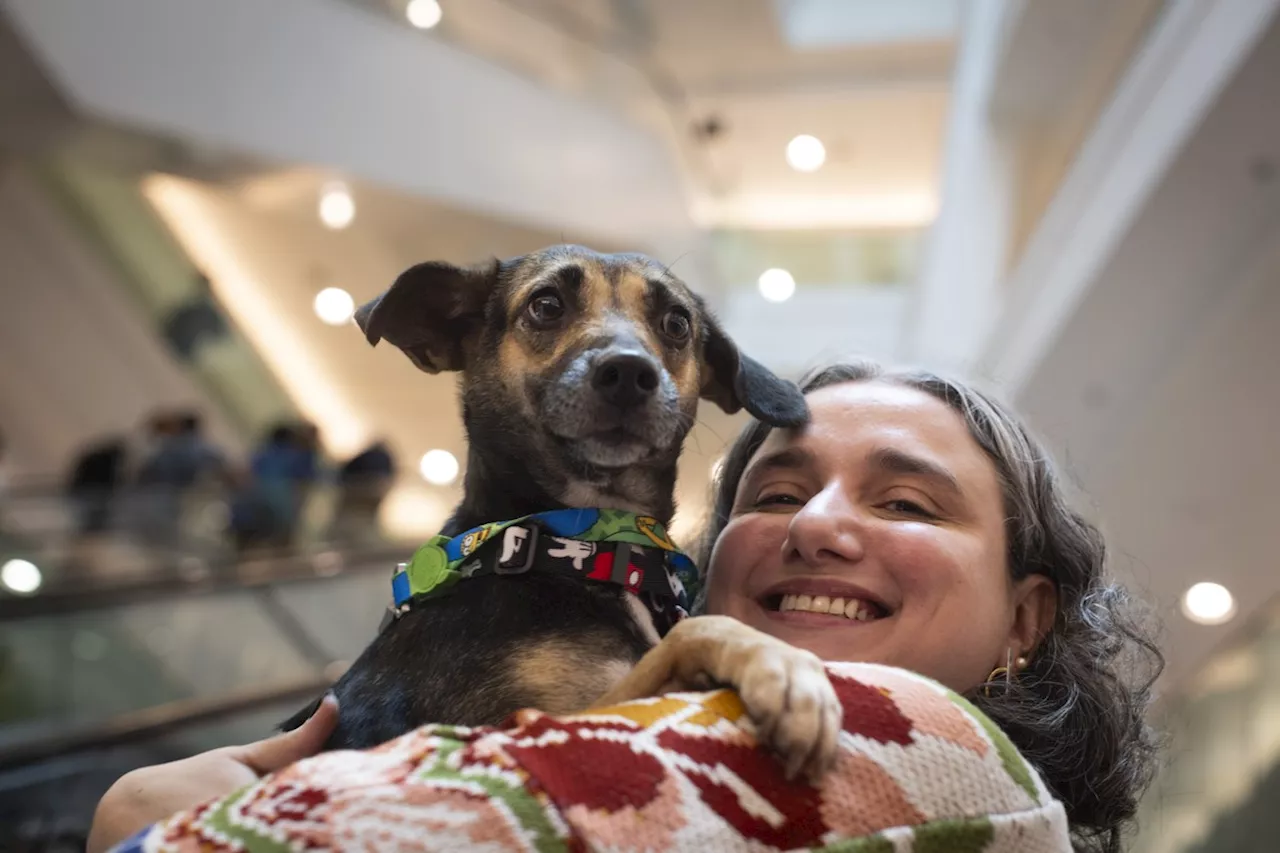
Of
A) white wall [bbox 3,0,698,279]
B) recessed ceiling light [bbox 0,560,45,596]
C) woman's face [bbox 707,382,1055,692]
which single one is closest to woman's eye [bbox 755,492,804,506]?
woman's face [bbox 707,382,1055,692]

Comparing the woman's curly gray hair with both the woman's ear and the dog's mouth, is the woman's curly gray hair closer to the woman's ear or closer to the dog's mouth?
the woman's ear

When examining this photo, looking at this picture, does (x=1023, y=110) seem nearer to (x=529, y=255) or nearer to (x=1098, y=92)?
(x=1098, y=92)

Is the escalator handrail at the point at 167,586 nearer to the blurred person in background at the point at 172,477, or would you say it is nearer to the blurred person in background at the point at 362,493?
the blurred person in background at the point at 362,493

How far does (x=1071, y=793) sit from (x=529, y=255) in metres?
1.52

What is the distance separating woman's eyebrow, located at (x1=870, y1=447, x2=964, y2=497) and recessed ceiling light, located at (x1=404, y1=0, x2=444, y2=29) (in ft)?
32.5

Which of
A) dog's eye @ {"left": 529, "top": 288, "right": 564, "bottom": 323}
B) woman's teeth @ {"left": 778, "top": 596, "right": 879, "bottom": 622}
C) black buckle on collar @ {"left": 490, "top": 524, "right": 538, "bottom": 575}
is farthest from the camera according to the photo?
dog's eye @ {"left": 529, "top": 288, "right": 564, "bottom": 323}

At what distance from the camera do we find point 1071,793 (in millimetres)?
2016

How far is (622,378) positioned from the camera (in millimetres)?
2195

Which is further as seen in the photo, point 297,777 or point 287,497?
Result: point 287,497

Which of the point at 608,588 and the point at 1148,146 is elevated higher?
the point at 1148,146

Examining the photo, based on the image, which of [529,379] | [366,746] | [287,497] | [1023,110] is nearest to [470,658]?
[366,746]

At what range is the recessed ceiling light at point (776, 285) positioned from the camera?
15.4 metres

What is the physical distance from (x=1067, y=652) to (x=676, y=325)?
1.02 meters

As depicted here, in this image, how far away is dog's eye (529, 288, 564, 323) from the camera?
2449mm
